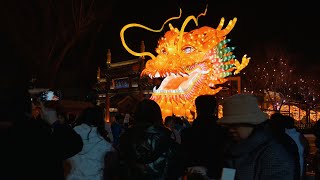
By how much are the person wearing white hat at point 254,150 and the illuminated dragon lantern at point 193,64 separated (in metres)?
14.3

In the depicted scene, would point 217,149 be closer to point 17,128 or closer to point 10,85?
point 17,128

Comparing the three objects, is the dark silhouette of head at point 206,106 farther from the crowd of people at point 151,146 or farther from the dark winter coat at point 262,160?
the dark winter coat at point 262,160

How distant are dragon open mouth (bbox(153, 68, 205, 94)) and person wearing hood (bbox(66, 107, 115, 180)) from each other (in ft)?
41.4

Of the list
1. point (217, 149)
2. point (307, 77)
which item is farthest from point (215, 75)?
point (307, 77)

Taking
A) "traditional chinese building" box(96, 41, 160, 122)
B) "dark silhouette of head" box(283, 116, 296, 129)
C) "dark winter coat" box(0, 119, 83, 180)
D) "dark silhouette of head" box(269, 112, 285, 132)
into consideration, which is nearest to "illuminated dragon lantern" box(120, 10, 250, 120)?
"traditional chinese building" box(96, 41, 160, 122)

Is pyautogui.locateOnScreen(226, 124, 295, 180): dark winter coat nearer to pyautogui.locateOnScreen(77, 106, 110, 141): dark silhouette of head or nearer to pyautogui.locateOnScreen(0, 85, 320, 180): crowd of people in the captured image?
pyautogui.locateOnScreen(0, 85, 320, 180): crowd of people

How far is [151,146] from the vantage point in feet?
12.0

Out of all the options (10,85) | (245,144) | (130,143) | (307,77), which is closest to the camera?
(10,85)

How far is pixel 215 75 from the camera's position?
17312 mm

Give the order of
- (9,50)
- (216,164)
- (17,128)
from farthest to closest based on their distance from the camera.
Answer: (216,164)
(17,128)
(9,50)

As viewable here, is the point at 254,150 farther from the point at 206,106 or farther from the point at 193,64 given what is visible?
the point at 193,64

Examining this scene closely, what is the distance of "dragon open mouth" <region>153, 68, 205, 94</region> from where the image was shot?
56.7 feet

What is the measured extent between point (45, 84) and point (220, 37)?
765cm

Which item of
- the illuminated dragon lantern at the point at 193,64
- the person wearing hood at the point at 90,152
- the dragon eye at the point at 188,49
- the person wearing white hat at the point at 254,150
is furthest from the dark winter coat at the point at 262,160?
the dragon eye at the point at 188,49
